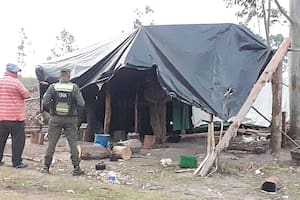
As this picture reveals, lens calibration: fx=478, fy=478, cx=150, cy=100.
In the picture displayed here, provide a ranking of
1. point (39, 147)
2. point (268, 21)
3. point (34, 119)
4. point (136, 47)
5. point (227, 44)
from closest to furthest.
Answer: point (136, 47), point (227, 44), point (39, 147), point (34, 119), point (268, 21)

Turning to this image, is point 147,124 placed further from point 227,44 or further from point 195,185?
point 195,185

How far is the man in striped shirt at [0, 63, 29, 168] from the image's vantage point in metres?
8.70

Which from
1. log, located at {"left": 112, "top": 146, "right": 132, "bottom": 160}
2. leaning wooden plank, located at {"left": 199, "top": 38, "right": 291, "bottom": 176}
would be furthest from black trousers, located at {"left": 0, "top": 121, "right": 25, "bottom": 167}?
leaning wooden plank, located at {"left": 199, "top": 38, "right": 291, "bottom": 176}

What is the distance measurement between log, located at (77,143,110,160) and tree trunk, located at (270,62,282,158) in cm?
368

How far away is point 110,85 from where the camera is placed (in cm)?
1321

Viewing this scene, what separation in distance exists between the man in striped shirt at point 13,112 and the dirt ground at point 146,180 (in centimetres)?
39

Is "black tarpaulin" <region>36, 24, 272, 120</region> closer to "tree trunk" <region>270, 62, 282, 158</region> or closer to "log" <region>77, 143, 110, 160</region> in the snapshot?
"tree trunk" <region>270, 62, 282, 158</region>

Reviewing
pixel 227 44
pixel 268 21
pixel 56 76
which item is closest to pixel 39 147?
pixel 56 76

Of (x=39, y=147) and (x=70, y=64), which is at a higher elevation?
(x=70, y=64)

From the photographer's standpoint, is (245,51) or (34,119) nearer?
(245,51)

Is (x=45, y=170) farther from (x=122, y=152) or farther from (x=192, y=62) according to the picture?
(x=192, y=62)

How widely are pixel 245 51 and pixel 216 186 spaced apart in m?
4.90

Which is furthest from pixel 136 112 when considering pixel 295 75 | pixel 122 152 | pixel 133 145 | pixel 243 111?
pixel 243 111

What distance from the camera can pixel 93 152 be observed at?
984 centimetres
